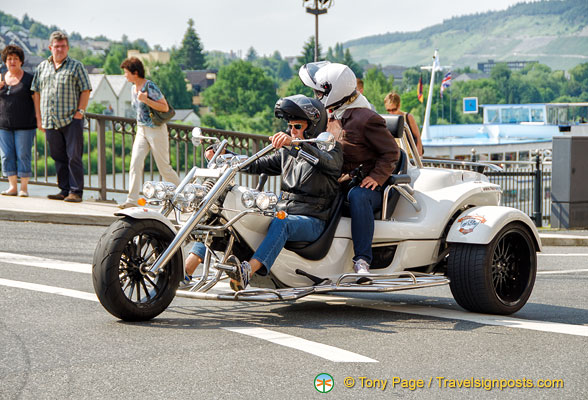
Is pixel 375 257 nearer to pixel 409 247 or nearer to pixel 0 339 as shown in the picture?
pixel 409 247

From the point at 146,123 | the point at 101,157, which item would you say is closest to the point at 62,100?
the point at 146,123

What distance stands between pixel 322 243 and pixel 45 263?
3.29 m

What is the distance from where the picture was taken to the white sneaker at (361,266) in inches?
Answer: 271

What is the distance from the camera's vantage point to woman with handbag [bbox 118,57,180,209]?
12.7 metres

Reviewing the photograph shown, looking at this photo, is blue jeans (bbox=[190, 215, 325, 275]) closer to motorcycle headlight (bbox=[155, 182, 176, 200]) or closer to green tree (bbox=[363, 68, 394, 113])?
motorcycle headlight (bbox=[155, 182, 176, 200])

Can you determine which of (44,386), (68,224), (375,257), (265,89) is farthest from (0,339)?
(265,89)

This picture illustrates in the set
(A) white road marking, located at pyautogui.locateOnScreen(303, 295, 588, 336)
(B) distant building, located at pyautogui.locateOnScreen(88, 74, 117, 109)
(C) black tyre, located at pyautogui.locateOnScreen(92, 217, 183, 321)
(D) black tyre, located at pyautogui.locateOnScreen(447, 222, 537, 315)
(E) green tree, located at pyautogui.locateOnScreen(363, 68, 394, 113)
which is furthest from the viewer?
(E) green tree, located at pyautogui.locateOnScreen(363, 68, 394, 113)

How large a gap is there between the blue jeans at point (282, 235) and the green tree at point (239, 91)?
166 metres

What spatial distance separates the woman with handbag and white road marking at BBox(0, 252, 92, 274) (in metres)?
3.84

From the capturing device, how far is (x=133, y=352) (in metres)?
5.46

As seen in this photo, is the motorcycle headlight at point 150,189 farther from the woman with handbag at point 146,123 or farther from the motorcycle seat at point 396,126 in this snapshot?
the woman with handbag at point 146,123

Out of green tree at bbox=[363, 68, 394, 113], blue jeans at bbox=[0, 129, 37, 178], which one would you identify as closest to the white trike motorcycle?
blue jeans at bbox=[0, 129, 37, 178]

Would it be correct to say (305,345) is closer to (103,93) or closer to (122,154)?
(122,154)

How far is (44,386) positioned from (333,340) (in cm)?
191
